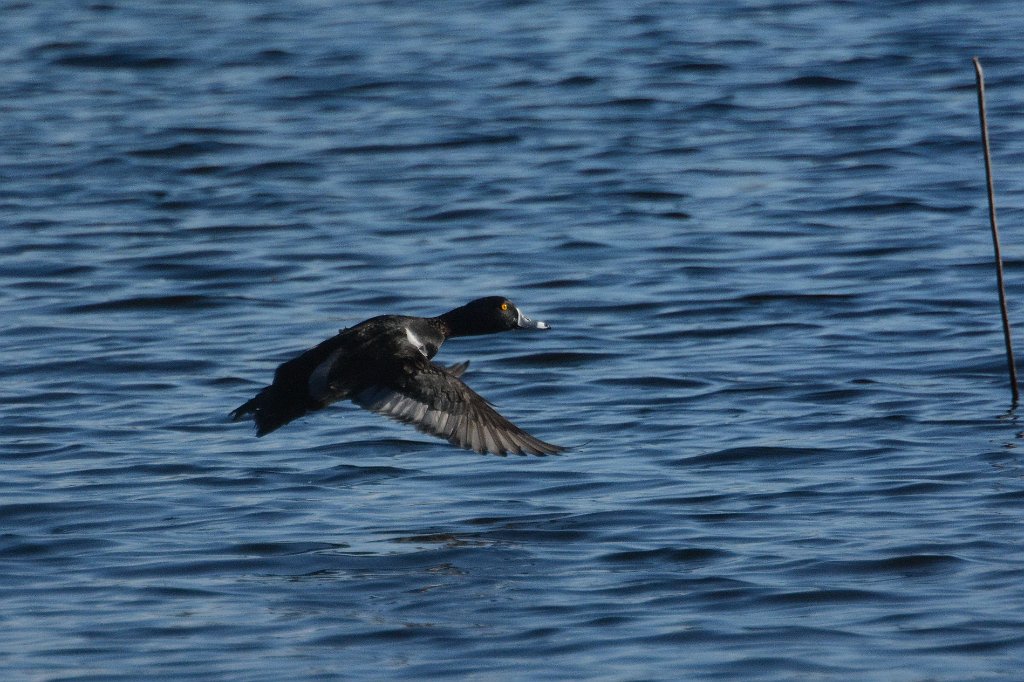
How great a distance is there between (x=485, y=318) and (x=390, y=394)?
126 cm

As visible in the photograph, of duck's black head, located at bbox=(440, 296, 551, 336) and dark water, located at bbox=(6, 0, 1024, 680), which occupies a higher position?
duck's black head, located at bbox=(440, 296, 551, 336)

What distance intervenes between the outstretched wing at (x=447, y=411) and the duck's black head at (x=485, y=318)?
912 millimetres

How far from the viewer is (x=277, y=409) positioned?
8219mm

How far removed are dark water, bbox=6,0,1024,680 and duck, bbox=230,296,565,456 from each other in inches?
16.7

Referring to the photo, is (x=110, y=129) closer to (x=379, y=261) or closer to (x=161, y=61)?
(x=161, y=61)

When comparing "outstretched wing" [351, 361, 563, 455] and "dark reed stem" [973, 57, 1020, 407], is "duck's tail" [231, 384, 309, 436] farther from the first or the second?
"dark reed stem" [973, 57, 1020, 407]

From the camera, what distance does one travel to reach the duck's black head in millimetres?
9289

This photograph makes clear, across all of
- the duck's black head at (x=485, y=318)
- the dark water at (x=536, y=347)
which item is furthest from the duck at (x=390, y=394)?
the duck's black head at (x=485, y=318)

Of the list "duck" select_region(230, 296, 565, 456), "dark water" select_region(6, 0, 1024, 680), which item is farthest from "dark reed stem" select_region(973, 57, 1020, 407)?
"duck" select_region(230, 296, 565, 456)

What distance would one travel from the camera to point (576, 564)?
7477mm

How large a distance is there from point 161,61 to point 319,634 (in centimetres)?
1649

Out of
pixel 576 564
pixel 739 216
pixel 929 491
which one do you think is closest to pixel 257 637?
pixel 576 564

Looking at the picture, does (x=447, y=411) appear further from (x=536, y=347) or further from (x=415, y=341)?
(x=536, y=347)

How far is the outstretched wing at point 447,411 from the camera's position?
8.00 m
